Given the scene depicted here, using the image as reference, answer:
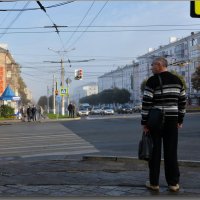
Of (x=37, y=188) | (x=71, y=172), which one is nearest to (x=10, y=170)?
(x=71, y=172)

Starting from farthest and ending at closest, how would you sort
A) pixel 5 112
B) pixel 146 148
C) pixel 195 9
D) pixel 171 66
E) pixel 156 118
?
pixel 171 66 < pixel 5 112 < pixel 146 148 < pixel 156 118 < pixel 195 9

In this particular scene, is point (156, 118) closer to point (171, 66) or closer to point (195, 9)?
A: point (195, 9)

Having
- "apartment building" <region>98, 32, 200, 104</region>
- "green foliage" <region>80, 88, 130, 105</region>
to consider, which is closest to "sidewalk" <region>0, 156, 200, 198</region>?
"apartment building" <region>98, 32, 200, 104</region>

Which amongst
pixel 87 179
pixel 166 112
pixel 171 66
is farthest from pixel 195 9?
pixel 171 66

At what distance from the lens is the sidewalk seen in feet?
21.5

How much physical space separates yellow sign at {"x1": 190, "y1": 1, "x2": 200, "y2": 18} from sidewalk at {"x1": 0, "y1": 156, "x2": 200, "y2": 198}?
248cm

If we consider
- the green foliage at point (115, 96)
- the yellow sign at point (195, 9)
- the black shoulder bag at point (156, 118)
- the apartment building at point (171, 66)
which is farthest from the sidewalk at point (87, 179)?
the green foliage at point (115, 96)

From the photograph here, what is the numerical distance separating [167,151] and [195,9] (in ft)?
6.81

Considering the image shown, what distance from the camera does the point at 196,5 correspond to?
6.23 metres

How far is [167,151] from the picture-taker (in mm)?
6762

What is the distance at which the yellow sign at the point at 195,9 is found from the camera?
6188mm

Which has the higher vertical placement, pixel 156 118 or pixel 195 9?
pixel 195 9

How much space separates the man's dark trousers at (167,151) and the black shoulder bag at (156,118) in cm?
11

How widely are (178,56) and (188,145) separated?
10906cm
